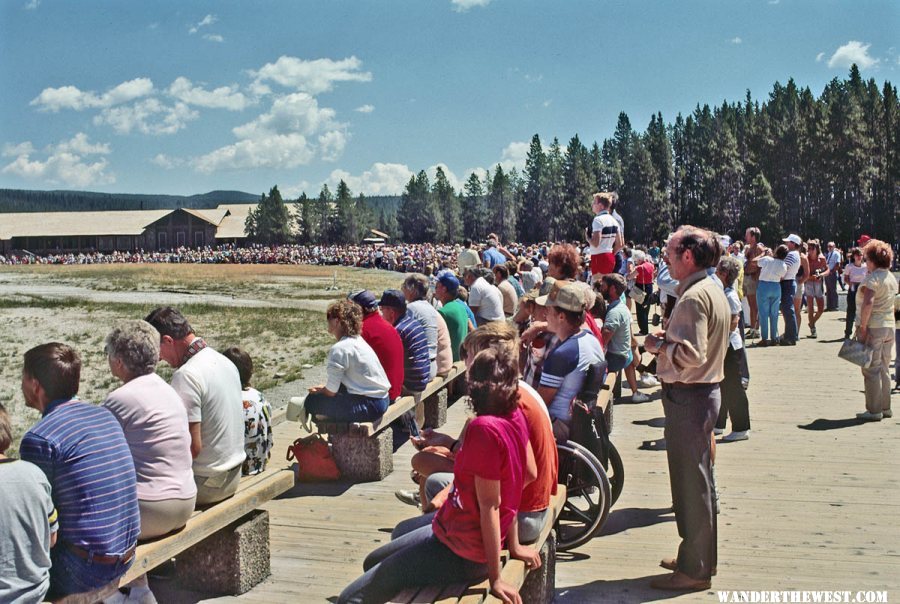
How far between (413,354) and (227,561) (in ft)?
12.6

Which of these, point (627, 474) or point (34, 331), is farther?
Answer: point (34, 331)

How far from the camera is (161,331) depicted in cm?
505

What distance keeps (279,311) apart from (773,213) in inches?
2501

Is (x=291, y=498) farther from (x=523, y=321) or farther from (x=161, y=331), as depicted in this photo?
(x=523, y=321)

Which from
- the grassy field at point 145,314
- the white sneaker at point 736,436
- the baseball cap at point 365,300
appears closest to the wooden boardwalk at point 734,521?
the white sneaker at point 736,436

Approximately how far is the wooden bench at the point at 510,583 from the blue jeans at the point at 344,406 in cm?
297

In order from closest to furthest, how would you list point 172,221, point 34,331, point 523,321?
point 523,321 < point 34,331 < point 172,221

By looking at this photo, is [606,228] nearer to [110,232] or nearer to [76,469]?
[76,469]

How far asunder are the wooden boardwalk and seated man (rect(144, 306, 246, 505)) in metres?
0.69

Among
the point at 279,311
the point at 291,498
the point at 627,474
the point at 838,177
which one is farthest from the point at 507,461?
the point at 838,177

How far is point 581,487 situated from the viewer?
5547 millimetres

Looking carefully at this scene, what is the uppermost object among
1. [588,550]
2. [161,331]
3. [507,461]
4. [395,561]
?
[161,331]

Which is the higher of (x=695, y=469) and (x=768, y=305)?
(x=768, y=305)

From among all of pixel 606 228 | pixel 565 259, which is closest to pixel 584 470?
pixel 565 259
